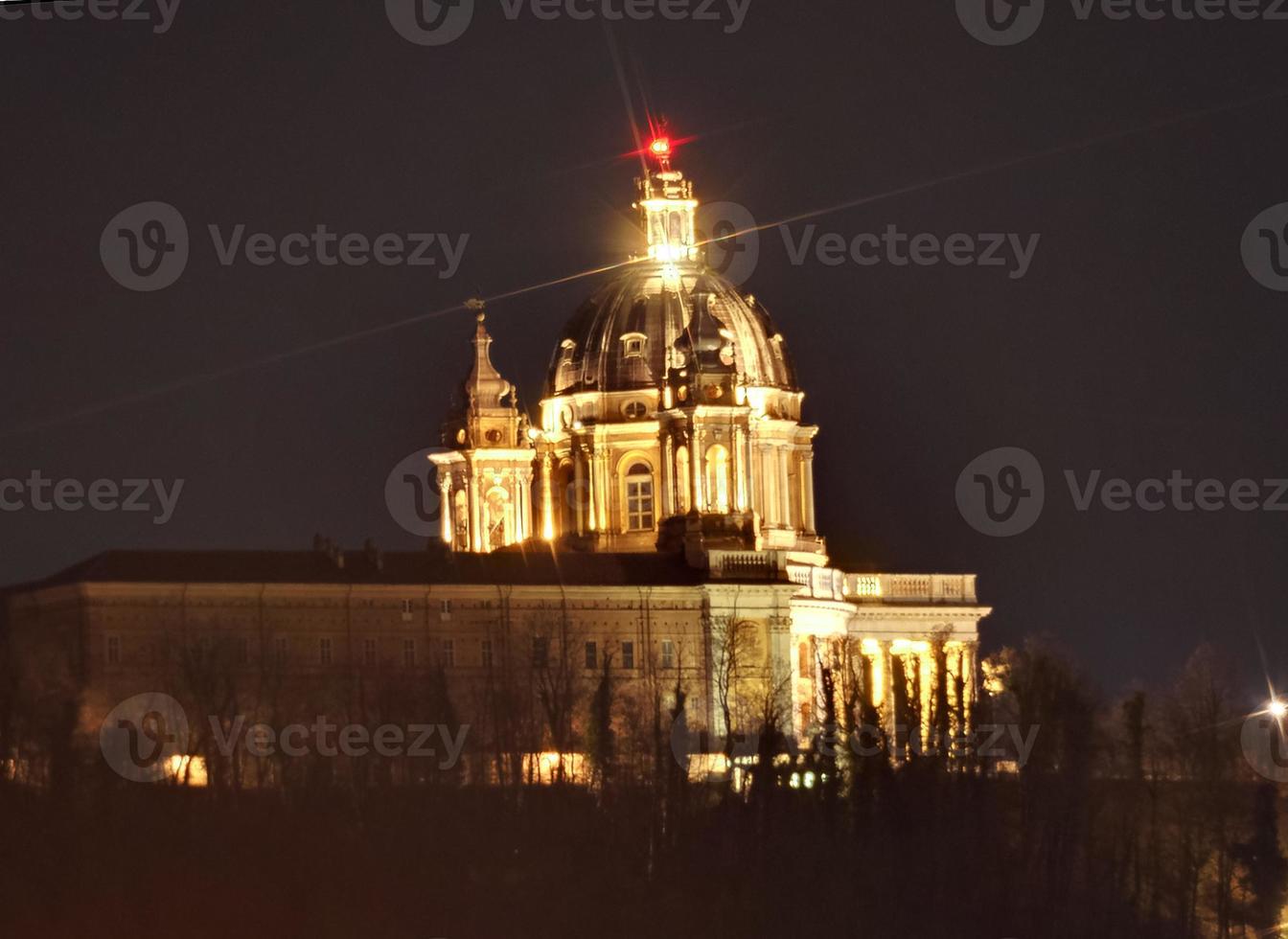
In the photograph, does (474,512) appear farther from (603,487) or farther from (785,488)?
(785,488)

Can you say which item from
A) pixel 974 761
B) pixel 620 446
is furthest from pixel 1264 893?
pixel 620 446

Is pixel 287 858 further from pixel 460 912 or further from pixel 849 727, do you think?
pixel 849 727

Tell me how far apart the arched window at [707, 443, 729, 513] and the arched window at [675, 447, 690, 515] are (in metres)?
0.58

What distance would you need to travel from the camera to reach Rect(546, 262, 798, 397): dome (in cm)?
14150

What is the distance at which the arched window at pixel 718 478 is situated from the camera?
454ft

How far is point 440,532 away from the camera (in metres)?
143

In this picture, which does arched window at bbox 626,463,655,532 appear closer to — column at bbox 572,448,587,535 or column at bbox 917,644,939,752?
column at bbox 572,448,587,535

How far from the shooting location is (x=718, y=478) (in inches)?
5463

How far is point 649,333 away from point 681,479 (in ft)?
15.9

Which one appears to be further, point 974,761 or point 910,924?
Answer: point 974,761

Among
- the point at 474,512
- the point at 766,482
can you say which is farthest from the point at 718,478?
the point at 474,512

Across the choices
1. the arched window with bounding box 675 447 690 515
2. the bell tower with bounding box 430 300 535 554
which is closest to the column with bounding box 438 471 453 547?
the bell tower with bounding box 430 300 535 554

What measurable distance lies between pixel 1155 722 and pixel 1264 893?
12.8 metres

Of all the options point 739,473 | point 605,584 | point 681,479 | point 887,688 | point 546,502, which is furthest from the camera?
point 546,502
